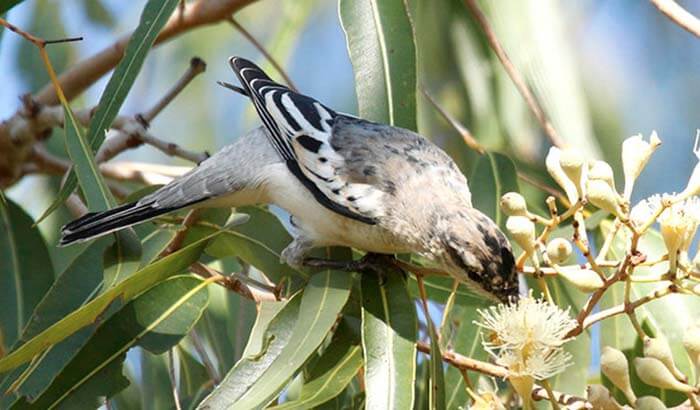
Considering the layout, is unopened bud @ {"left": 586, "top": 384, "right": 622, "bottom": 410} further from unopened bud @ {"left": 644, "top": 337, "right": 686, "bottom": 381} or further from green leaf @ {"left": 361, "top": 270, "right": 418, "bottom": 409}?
green leaf @ {"left": 361, "top": 270, "right": 418, "bottom": 409}

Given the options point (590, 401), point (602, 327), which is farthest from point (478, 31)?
point (590, 401)

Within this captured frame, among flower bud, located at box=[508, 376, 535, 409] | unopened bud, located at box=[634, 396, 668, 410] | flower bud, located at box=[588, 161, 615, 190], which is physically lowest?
unopened bud, located at box=[634, 396, 668, 410]

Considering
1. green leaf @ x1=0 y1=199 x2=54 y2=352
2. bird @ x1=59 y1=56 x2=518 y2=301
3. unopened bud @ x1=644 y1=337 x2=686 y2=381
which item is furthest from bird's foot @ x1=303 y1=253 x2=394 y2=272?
green leaf @ x1=0 y1=199 x2=54 y2=352

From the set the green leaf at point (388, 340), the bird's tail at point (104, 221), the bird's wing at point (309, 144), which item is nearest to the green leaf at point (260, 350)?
the green leaf at point (388, 340)

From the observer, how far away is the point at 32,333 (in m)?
2.18

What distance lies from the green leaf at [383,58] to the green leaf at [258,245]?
0.33m

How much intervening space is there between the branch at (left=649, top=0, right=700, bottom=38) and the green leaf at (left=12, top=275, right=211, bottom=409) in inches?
43.5

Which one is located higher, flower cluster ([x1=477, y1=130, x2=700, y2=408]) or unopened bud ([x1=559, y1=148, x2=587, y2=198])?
unopened bud ([x1=559, y1=148, x2=587, y2=198])

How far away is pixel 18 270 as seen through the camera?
2.72 m

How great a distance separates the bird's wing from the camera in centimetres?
236

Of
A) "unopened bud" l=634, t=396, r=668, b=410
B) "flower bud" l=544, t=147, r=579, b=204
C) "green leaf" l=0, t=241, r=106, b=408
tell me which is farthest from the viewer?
"green leaf" l=0, t=241, r=106, b=408

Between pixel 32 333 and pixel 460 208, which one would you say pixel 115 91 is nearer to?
pixel 32 333

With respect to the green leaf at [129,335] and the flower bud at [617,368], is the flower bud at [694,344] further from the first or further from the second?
the green leaf at [129,335]

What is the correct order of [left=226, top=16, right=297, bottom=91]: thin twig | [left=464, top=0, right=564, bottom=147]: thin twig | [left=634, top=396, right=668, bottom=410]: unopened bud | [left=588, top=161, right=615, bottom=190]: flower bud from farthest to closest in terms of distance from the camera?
[left=226, top=16, right=297, bottom=91]: thin twig, [left=464, top=0, right=564, bottom=147]: thin twig, [left=588, top=161, right=615, bottom=190]: flower bud, [left=634, top=396, right=668, bottom=410]: unopened bud
